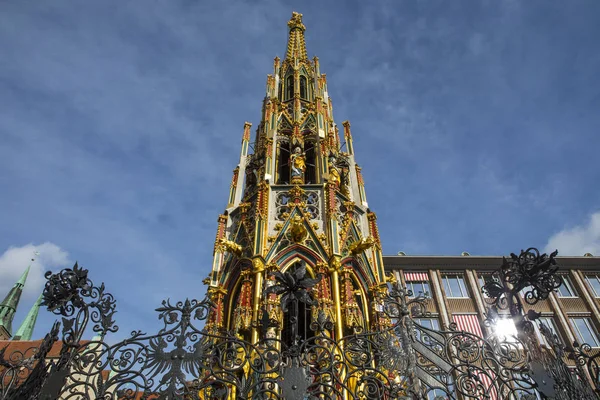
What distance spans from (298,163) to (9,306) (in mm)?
48089

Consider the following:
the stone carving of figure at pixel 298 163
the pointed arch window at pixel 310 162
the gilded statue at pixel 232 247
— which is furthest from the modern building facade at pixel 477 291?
the gilded statue at pixel 232 247

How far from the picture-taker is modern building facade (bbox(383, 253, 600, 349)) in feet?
77.4

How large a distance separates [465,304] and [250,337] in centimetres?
1688

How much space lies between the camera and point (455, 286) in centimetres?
2556

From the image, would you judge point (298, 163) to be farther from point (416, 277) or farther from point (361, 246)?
point (416, 277)

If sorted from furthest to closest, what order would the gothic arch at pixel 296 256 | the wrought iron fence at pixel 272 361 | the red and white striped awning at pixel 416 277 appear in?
the red and white striped awning at pixel 416 277, the gothic arch at pixel 296 256, the wrought iron fence at pixel 272 361

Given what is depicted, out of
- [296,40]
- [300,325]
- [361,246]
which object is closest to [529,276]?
[361,246]

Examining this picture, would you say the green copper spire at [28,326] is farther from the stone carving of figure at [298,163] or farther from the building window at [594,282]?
the building window at [594,282]

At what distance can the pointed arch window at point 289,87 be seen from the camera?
22394 millimetres

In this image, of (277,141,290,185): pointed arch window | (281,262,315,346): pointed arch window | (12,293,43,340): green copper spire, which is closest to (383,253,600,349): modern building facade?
(277,141,290,185): pointed arch window

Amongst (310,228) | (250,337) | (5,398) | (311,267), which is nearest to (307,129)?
(310,228)

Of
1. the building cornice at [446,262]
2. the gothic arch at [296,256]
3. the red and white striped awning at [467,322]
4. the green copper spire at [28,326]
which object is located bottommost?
the gothic arch at [296,256]

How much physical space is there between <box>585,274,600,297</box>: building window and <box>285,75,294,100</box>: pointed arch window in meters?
21.4

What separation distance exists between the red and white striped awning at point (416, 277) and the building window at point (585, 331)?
8.34m
